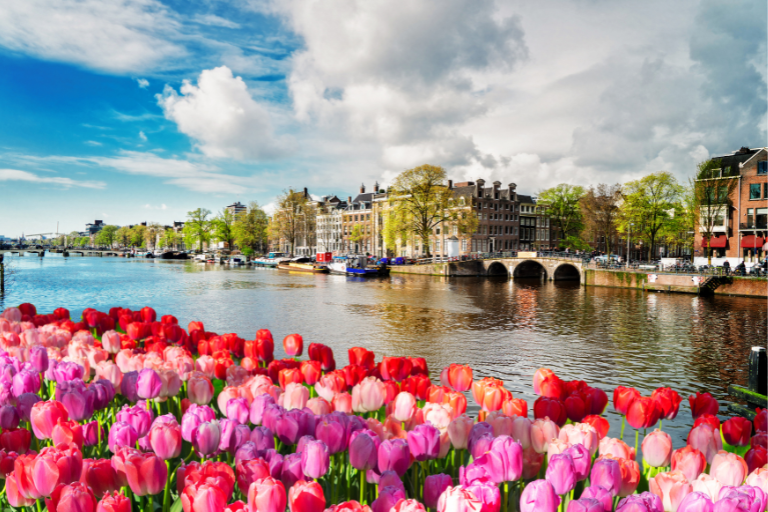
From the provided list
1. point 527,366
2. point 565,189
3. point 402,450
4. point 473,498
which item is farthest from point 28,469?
point 565,189

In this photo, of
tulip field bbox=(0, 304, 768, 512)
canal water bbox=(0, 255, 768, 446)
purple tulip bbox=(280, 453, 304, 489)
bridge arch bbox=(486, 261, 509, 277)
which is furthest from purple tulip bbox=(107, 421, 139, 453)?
bridge arch bbox=(486, 261, 509, 277)

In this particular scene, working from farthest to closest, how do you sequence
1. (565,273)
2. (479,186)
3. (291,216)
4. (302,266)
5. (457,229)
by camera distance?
(291,216), (479,186), (302,266), (457,229), (565,273)

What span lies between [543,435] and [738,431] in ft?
4.21

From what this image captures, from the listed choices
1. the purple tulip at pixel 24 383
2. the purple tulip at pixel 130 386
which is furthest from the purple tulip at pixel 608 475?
the purple tulip at pixel 24 383

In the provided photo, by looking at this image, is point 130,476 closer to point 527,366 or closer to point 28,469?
point 28,469

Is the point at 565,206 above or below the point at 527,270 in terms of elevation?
above

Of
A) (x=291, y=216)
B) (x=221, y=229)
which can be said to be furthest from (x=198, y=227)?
(x=291, y=216)

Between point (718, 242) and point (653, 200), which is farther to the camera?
point (653, 200)

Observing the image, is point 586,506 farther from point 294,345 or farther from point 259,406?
point 294,345

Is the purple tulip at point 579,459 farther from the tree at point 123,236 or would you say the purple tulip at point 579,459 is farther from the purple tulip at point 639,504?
the tree at point 123,236

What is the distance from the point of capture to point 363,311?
83.1 feet

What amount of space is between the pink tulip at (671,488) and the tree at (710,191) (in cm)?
4473

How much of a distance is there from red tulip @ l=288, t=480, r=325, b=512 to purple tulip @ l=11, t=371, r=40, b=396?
2423 millimetres

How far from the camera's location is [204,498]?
6.08 ft
